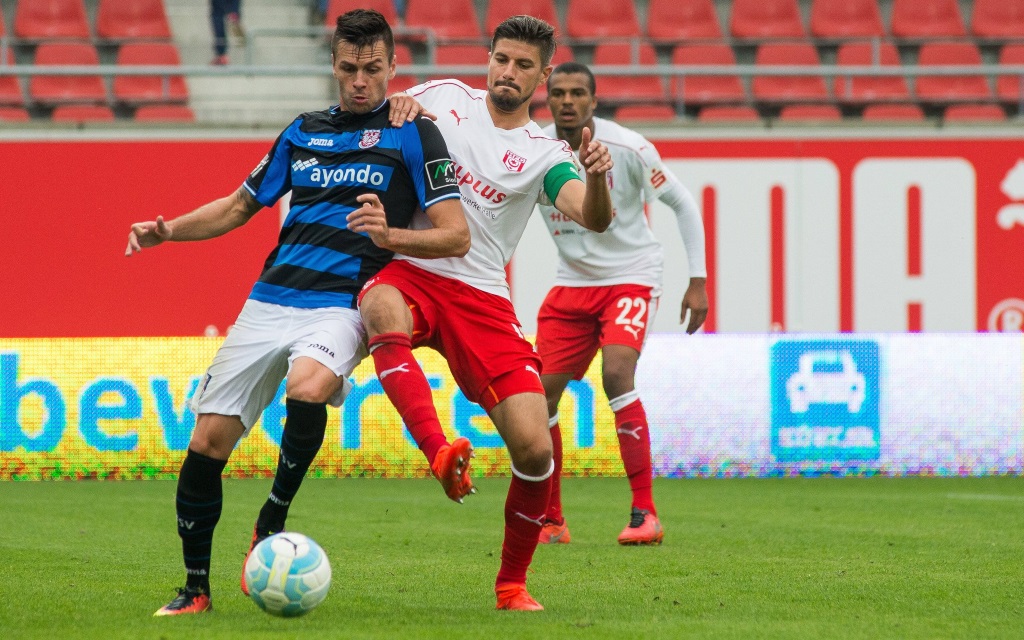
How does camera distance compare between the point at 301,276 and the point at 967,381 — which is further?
the point at 967,381

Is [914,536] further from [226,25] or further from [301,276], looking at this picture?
[226,25]

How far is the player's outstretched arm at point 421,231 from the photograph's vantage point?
4.46 metres

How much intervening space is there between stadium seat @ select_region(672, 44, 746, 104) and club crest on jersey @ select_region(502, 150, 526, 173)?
9.05 meters

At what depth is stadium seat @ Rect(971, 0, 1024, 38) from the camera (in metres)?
15.9

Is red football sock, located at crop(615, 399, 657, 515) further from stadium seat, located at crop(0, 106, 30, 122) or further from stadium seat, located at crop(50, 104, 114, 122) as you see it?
stadium seat, located at crop(0, 106, 30, 122)

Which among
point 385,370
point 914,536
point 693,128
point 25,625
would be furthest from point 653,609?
point 693,128

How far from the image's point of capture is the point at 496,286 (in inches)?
197

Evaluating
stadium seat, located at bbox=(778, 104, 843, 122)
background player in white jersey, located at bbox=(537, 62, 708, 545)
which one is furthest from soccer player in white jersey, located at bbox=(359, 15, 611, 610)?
stadium seat, located at bbox=(778, 104, 843, 122)

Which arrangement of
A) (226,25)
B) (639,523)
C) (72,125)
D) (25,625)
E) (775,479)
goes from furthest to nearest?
(226,25) < (72,125) < (775,479) < (639,523) < (25,625)

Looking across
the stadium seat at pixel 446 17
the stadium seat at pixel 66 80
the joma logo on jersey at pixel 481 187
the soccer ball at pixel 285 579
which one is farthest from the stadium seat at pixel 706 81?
the soccer ball at pixel 285 579

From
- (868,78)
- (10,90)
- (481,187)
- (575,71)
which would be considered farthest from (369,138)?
(868,78)

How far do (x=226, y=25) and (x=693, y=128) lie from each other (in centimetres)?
507

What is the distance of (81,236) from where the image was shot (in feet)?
44.0

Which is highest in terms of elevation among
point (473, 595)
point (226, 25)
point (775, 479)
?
point (226, 25)
